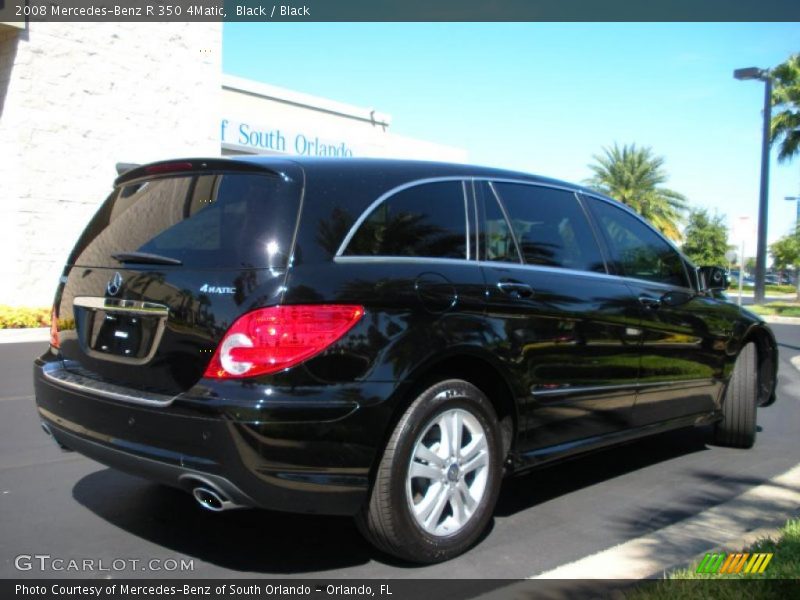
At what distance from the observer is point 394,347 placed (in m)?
3.27

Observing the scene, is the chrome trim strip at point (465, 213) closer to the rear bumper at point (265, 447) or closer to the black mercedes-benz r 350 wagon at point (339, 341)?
the black mercedes-benz r 350 wagon at point (339, 341)

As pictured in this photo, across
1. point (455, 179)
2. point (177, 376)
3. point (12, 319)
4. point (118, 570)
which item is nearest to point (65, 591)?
point (118, 570)

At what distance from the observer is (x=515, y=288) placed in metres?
3.90

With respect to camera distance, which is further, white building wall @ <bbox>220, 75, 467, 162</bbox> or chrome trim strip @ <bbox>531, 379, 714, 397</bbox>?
white building wall @ <bbox>220, 75, 467, 162</bbox>

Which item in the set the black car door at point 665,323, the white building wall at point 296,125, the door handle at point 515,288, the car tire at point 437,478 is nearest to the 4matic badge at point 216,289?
the car tire at point 437,478

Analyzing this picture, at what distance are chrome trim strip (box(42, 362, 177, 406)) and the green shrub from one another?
1162 centimetres

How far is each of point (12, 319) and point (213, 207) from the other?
12.5 meters

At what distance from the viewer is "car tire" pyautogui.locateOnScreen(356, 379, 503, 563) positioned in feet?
10.8

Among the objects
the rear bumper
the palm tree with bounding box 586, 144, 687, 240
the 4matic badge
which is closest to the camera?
the rear bumper

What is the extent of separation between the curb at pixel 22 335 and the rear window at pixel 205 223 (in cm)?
1068

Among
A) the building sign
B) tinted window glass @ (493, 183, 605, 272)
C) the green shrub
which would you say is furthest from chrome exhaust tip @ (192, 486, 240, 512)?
the building sign

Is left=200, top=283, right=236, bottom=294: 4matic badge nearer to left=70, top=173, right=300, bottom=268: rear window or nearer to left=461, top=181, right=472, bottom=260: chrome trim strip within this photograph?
left=70, top=173, right=300, bottom=268: rear window

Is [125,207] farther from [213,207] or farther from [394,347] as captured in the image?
[394,347]

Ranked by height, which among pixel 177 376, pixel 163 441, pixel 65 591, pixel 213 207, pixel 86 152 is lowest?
pixel 65 591
